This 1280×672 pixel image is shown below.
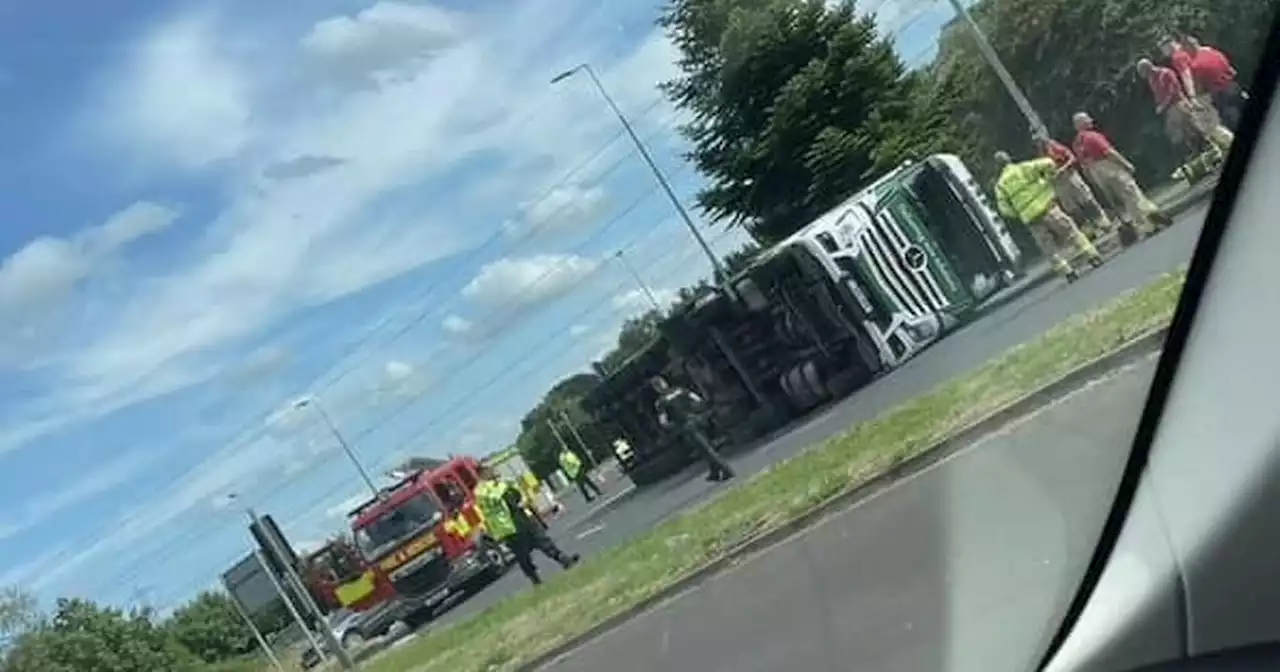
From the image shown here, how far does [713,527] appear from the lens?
5.99 metres

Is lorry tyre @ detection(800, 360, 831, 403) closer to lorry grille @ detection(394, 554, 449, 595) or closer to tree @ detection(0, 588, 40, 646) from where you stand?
lorry grille @ detection(394, 554, 449, 595)

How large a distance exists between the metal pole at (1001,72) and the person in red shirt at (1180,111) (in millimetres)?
341

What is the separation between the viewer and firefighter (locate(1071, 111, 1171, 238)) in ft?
14.4

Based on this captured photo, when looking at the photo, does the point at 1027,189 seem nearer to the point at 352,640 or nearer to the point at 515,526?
the point at 515,526

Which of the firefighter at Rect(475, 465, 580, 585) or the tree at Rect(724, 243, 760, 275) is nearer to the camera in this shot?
the tree at Rect(724, 243, 760, 275)

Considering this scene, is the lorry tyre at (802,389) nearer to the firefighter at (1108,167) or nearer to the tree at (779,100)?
the tree at (779,100)

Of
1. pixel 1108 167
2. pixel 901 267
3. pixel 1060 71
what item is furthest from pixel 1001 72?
pixel 901 267

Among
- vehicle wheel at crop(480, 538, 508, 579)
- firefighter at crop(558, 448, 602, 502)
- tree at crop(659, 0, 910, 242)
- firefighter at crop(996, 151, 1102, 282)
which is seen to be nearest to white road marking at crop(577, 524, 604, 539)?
firefighter at crop(558, 448, 602, 502)

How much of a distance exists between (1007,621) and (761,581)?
1827mm

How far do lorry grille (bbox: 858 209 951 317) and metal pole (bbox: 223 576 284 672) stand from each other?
193 centimetres

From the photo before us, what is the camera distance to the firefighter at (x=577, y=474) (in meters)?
5.27

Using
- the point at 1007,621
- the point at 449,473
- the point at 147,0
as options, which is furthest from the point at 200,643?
the point at 1007,621

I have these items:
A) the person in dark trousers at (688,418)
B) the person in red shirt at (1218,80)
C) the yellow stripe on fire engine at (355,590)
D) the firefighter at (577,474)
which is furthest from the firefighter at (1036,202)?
the yellow stripe on fire engine at (355,590)

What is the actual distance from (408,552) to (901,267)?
183 cm
